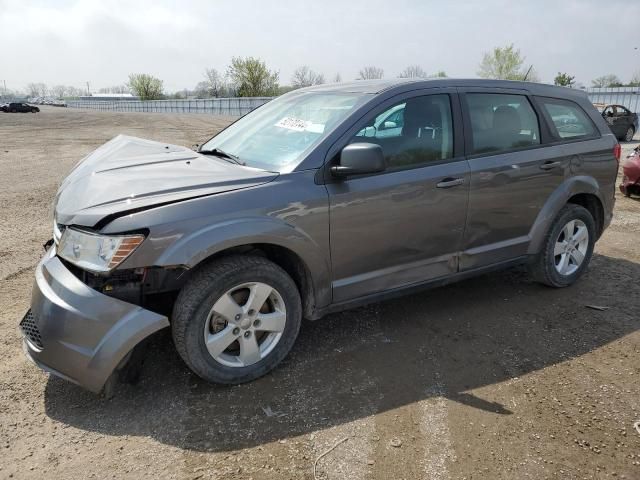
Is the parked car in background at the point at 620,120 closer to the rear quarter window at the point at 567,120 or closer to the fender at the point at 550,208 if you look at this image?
the rear quarter window at the point at 567,120

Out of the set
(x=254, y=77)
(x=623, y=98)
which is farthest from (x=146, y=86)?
(x=623, y=98)

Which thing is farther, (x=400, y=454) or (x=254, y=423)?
(x=254, y=423)

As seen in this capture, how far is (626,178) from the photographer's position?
878 cm

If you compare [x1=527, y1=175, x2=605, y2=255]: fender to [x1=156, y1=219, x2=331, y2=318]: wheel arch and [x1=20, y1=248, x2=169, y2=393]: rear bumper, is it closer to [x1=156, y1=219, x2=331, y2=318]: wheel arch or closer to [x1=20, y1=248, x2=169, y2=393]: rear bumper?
[x1=156, y1=219, x2=331, y2=318]: wheel arch

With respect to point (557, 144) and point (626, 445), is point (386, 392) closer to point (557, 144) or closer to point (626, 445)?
point (626, 445)

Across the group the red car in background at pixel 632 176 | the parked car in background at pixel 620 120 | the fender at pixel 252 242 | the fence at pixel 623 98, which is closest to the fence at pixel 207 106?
the parked car in background at pixel 620 120

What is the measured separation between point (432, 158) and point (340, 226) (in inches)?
37.3

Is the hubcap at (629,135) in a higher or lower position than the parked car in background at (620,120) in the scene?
lower

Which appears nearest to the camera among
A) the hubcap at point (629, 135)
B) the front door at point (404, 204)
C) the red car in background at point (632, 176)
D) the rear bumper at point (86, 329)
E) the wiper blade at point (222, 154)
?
the rear bumper at point (86, 329)

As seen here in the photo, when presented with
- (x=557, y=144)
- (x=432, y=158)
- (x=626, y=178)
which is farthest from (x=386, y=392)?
(x=626, y=178)

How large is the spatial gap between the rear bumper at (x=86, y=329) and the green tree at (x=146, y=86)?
103982 mm

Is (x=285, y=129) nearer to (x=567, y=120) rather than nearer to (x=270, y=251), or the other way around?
(x=270, y=251)

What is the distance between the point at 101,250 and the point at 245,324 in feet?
2.98

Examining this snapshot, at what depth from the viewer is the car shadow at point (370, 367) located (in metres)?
2.74
